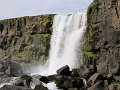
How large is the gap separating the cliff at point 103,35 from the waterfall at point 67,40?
8.59 feet

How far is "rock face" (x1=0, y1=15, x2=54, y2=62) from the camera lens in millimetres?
76250

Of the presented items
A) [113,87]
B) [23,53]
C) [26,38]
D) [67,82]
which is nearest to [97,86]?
[113,87]

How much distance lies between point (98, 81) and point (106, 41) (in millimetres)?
8534

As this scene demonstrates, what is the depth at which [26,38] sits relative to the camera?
79375 mm

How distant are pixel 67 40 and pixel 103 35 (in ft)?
50.5

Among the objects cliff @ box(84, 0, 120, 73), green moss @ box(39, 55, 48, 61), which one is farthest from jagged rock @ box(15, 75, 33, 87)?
green moss @ box(39, 55, 48, 61)

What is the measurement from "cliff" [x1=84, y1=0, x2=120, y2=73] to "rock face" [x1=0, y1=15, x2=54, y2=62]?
13058 millimetres

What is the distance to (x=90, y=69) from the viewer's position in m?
51.5

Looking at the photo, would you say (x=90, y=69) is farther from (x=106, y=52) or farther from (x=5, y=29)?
(x=5, y=29)

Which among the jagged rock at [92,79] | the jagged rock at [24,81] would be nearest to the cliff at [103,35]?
the jagged rock at [92,79]

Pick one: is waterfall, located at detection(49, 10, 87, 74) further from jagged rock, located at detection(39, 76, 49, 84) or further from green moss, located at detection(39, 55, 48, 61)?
jagged rock, located at detection(39, 76, 49, 84)

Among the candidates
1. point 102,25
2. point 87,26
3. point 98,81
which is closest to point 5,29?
point 87,26

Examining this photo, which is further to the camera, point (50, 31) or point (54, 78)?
point (50, 31)

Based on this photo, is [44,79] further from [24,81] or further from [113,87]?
[113,87]
